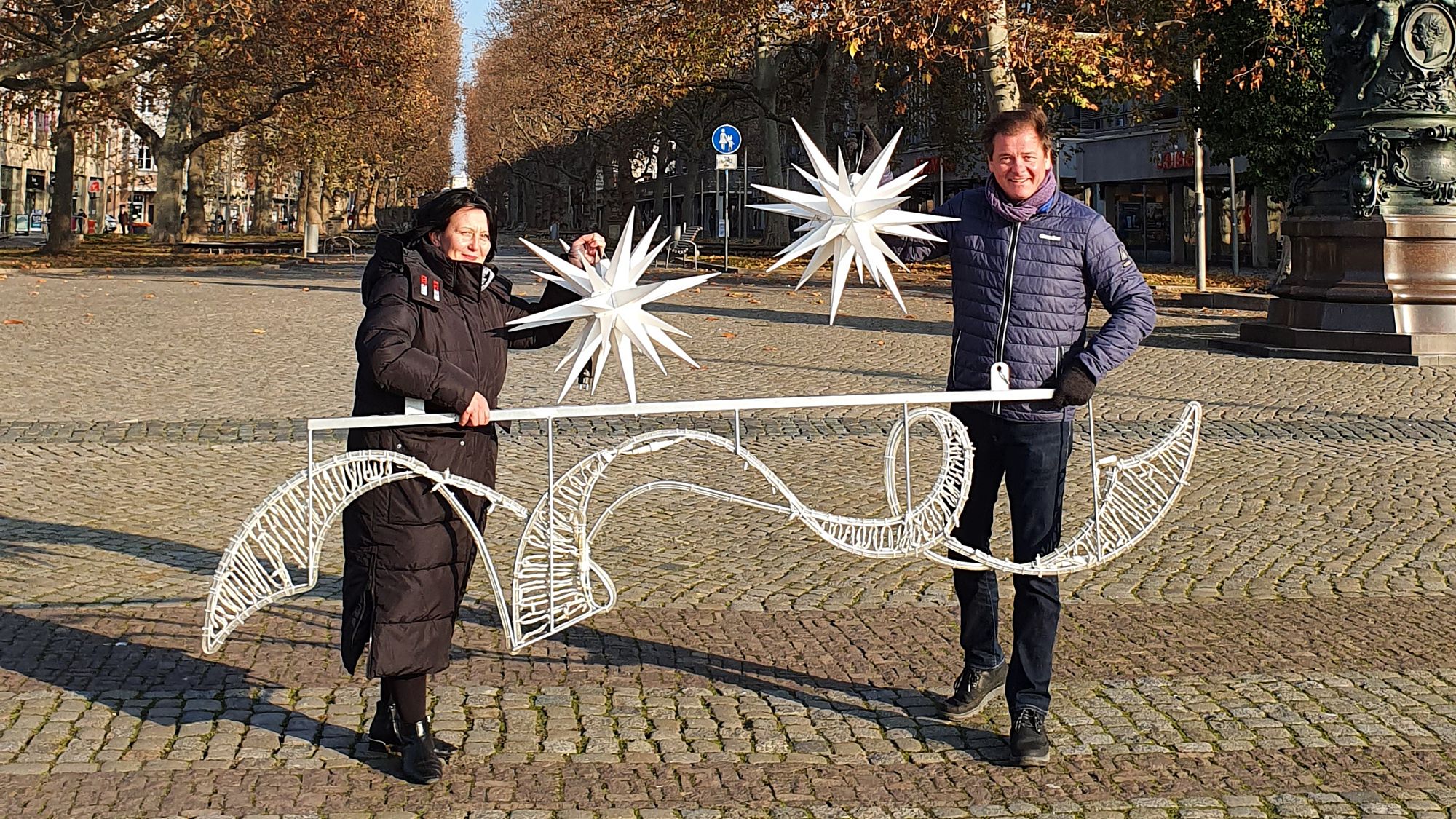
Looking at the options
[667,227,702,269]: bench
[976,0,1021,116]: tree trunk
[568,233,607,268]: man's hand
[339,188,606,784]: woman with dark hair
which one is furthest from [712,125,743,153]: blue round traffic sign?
[339,188,606,784]: woman with dark hair

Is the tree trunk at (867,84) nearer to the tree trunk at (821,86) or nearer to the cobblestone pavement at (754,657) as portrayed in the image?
the tree trunk at (821,86)

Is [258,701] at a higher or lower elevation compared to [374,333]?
lower

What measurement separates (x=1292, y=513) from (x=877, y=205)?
494cm

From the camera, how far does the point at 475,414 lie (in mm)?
4871

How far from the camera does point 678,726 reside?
5383 mm

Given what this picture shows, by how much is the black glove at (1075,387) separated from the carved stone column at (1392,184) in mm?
13214

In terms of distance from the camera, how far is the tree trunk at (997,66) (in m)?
26.3

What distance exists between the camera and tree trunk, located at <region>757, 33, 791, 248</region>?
44219mm

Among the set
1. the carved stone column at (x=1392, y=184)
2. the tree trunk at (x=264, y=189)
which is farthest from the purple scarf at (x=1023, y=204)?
the tree trunk at (x=264, y=189)

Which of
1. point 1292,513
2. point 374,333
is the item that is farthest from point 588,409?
point 1292,513

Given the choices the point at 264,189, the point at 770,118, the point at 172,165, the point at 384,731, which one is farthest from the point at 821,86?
the point at 264,189

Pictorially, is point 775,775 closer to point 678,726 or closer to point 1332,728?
point 678,726

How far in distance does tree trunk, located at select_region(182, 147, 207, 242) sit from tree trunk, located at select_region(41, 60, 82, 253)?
11.9 metres

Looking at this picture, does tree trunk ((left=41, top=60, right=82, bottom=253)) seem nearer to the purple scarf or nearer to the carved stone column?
the carved stone column
